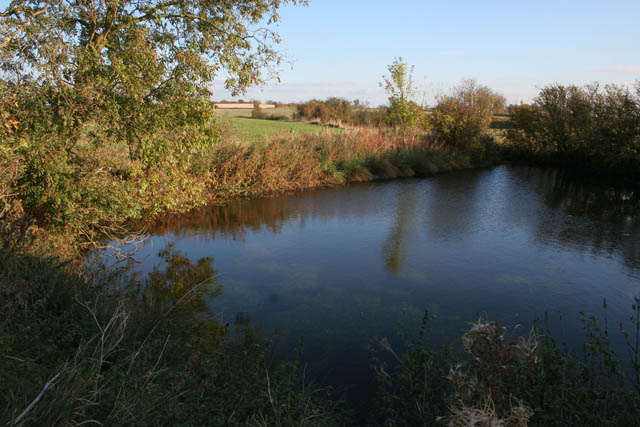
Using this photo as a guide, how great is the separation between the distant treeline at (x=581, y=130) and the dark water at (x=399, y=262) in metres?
5.24

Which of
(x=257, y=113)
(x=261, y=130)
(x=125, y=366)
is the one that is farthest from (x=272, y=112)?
(x=125, y=366)

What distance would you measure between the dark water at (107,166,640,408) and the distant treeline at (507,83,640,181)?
5.24 meters

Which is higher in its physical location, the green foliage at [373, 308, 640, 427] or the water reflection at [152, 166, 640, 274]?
the green foliage at [373, 308, 640, 427]

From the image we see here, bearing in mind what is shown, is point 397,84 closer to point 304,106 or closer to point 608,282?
point 608,282

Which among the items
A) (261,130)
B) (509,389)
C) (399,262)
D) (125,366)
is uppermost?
(261,130)

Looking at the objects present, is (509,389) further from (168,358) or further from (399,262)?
(399,262)

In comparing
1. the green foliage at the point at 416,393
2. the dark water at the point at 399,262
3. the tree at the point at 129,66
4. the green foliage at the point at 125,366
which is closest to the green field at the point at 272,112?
the dark water at the point at 399,262

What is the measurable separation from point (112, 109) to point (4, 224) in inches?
125

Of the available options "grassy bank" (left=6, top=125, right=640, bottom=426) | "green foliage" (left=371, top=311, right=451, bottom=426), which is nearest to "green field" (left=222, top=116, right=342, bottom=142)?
"grassy bank" (left=6, top=125, right=640, bottom=426)

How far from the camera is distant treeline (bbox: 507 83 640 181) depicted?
63.1 ft

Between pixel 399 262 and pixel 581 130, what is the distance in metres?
19.1

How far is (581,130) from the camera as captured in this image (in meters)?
22.5

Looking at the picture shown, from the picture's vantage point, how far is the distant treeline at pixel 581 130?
63.1ft

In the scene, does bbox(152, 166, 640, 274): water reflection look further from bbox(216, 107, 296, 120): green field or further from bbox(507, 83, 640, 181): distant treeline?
bbox(216, 107, 296, 120): green field
